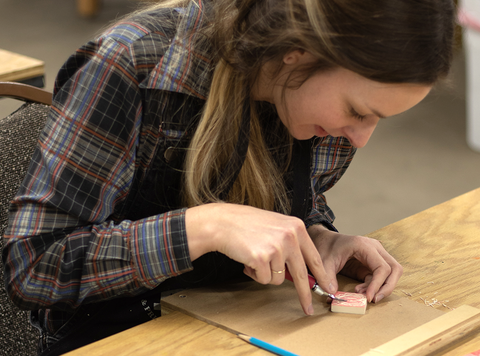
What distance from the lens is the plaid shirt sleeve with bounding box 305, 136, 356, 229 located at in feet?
3.68

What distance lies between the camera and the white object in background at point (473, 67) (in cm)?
296

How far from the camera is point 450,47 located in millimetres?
843

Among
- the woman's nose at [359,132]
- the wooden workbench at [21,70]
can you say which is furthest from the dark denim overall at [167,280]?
the wooden workbench at [21,70]

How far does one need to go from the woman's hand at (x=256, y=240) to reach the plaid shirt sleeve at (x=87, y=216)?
0.03 m

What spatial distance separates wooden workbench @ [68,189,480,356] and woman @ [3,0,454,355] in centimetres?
7

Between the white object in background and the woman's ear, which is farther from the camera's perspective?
the white object in background

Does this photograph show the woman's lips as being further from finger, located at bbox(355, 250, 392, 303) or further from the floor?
the floor

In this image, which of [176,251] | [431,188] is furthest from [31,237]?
[431,188]

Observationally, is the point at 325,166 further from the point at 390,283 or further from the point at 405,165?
the point at 405,165

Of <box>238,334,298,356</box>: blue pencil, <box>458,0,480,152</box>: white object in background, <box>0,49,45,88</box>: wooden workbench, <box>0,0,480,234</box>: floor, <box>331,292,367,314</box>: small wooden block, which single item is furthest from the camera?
<box>458,0,480,152</box>: white object in background

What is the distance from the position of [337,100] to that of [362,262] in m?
0.29

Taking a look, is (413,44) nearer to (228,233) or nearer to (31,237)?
(228,233)

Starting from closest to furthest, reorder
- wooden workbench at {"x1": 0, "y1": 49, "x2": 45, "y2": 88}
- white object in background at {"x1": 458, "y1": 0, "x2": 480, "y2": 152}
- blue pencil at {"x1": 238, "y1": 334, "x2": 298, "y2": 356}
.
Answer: blue pencil at {"x1": 238, "y1": 334, "x2": 298, "y2": 356} → wooden workbench at {"x1": 0, "y1": 49, "x2": 45, "y2": 88} → white object in background at {"x1": 458, "y1": 0, "x2": 480, "y2": 152}

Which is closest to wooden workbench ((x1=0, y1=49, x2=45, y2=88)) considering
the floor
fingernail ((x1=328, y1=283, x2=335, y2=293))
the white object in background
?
the floor
